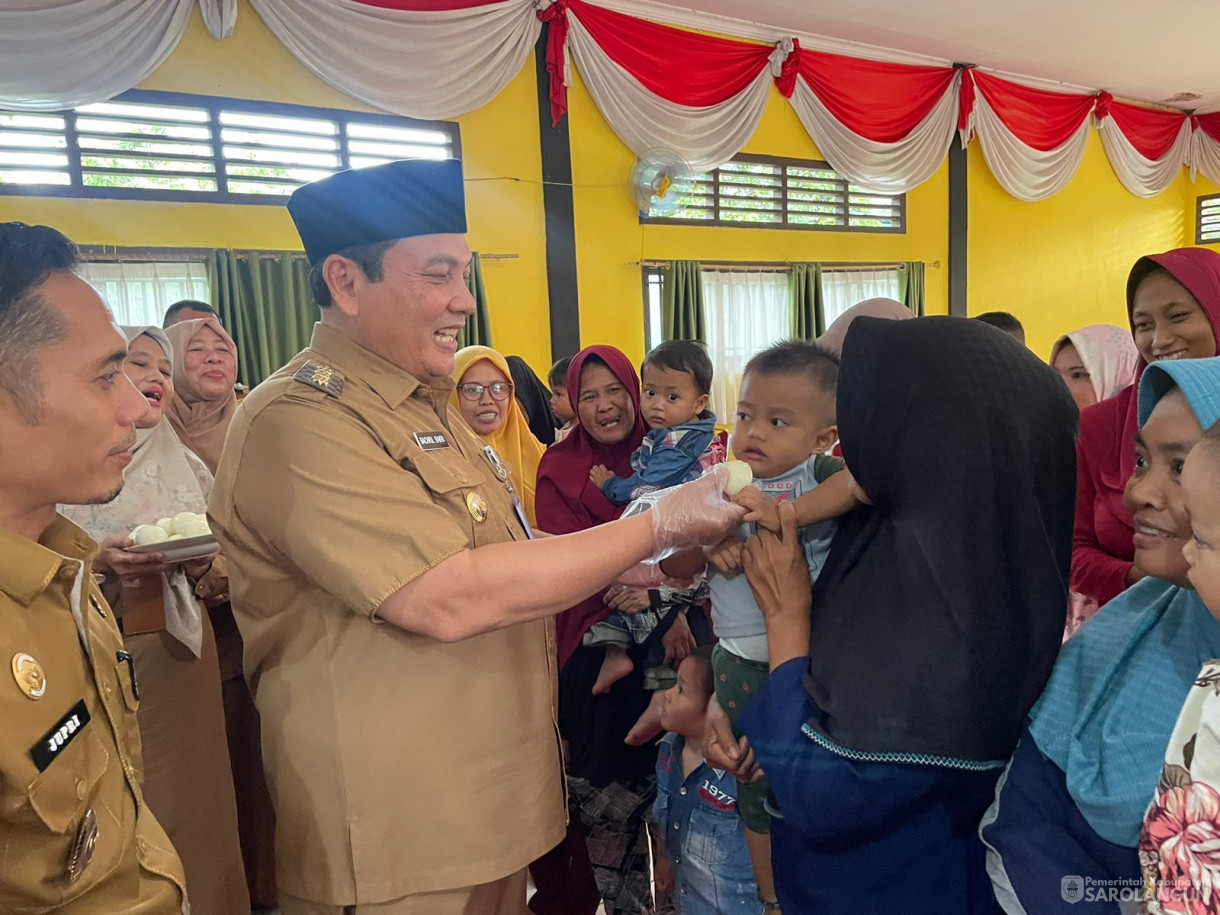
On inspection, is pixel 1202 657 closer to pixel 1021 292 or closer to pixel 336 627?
pixel 336 627

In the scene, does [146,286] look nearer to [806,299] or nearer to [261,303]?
[261,303]

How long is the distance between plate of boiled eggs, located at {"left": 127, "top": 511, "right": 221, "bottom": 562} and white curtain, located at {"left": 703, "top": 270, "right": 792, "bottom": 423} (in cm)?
483

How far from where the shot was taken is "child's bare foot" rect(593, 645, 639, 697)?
2125mm

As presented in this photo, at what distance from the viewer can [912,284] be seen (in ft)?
24.9

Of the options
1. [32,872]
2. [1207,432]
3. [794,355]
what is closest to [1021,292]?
[794,355]

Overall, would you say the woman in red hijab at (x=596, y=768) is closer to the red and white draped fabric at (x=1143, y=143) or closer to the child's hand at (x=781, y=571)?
the child's hand at (x=781, y=571)

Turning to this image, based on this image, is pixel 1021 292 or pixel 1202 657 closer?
Answer: pixel 1202 657

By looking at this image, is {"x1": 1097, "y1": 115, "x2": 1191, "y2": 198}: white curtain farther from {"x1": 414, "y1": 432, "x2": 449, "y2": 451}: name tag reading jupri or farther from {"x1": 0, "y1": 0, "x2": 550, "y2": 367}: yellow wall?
{"x1": 414, "y1": 432, "x2": 449, "y2": 451}: name tag reading jupri

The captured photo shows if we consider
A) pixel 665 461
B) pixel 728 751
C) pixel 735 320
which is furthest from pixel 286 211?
pixel 728 751

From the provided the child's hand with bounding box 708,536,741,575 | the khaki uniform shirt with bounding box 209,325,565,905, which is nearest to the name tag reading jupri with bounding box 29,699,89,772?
the khaki uniform shirt with bounding box 209,325,565,905

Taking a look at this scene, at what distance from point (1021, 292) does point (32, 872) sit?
9678 mm

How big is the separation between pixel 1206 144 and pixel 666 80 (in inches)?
319

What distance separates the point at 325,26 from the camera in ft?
15.2

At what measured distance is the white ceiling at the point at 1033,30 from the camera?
6.07 meters
